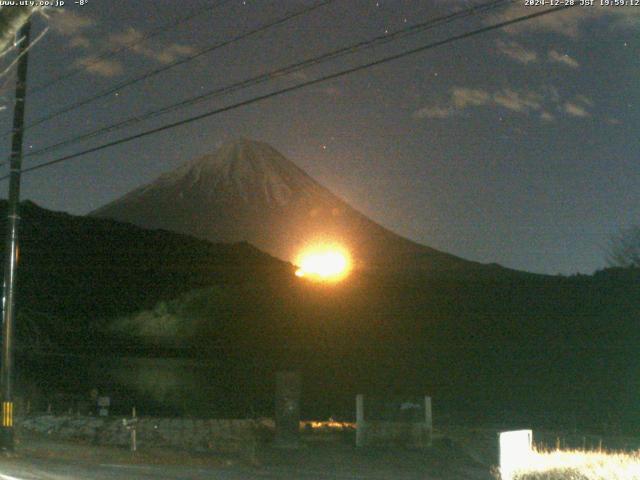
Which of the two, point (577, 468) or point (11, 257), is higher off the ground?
point (11, 257)

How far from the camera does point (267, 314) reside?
5162 centimetres

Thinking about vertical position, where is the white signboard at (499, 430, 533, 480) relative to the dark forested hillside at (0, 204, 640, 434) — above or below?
below

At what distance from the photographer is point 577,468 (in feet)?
40.8

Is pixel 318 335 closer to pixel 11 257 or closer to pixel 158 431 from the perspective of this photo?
pixel 158 431

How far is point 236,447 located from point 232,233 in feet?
335

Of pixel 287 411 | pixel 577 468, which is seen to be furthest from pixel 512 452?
pixel 287 411

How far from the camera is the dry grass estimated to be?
11.6m

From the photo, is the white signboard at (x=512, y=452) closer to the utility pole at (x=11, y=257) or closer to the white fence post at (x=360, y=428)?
the white fence post at (x=360, y=428)

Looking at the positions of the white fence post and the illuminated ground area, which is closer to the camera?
the white fence post

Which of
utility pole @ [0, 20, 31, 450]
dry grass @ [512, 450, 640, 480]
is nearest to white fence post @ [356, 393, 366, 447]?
dry grass @ [512, 450, 640, 480]

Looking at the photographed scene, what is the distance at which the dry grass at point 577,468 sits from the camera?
11.6 meters

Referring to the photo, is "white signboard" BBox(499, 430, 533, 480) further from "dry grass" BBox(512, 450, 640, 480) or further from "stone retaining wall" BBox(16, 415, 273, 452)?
"stone retaining wall" BBox(16, 415, 273, 452)

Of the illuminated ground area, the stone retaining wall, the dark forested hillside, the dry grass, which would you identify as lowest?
the stone retaining wall

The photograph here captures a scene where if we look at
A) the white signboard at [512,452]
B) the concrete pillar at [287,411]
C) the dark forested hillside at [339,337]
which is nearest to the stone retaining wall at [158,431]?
the concrete pillar at [287,411]
